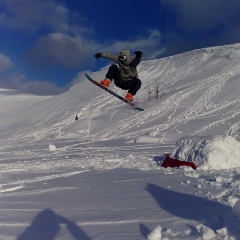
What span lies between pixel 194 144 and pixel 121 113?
717 inches

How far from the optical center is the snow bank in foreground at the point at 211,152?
9.20 meters

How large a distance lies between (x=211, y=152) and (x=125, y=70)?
9.49 ft

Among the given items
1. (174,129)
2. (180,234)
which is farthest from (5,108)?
(180,234)

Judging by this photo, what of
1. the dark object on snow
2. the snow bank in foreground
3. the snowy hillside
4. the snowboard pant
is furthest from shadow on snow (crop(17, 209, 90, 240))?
the dark object on snow

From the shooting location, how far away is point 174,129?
22547 millimetres

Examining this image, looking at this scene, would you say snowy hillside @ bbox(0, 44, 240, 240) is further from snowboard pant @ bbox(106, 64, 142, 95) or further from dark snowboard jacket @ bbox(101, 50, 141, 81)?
dark snowboard jacket @ bbox(101, 50, 141, 81)

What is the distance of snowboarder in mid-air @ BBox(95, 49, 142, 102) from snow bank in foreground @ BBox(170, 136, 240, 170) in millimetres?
2065

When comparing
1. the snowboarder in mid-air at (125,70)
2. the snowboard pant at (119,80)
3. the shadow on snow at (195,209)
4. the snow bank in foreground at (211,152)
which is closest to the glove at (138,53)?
the snowboarder in mid-air at (125,70)

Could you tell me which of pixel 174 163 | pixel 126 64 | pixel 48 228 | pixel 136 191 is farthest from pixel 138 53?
pixel 48 228

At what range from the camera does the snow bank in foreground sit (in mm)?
9203

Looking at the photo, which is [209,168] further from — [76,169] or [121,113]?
[121,113]

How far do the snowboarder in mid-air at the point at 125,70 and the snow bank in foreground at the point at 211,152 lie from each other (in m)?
2.07

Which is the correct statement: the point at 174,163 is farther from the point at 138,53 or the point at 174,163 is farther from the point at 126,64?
the point at 138,53

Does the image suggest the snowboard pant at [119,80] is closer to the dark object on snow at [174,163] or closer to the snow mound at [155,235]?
the dark object on snow at [174,163]
